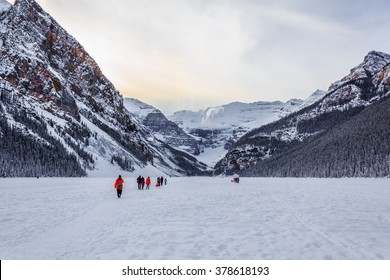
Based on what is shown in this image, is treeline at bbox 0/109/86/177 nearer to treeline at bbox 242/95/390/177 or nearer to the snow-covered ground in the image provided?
the snow-covered ground

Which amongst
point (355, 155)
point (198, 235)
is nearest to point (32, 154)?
point (355, 155)

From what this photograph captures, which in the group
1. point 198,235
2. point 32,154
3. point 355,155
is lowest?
point 198,235

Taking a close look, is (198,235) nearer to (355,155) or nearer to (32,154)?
(32,154)

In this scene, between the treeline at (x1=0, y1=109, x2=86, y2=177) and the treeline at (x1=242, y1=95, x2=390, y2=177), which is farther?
the treeline at (x1=242, y1=95, x2=390, y2=177)

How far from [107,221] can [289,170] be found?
174 m

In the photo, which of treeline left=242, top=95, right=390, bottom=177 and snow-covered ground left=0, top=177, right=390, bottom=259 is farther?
treeline left=242, top=95, right=390, bottom=177

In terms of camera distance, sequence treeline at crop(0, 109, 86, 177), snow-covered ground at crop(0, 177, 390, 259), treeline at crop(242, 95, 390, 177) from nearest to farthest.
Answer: snow-covered ground at crop(0, 177, 390, 259)
treeline at crop(0, 109, 86, 177)
treeline at crop(242, 95, 390, 177)

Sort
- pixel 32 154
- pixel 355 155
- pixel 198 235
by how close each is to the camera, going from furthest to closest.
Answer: pixel 355 155 → pixel 32 154 → pixel 198 235

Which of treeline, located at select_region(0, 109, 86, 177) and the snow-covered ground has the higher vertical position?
treeline, located at select_region(0, 109, 86, 177)

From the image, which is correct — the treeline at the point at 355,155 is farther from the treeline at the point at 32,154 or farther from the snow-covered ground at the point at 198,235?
the treeline at the point at 32,154

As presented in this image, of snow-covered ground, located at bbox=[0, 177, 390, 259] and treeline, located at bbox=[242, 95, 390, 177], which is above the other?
treeline, located at bbox=[242, 95, 390, 177]

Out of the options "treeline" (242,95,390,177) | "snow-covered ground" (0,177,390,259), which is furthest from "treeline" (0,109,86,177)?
"treeline" (242,95,390,177)

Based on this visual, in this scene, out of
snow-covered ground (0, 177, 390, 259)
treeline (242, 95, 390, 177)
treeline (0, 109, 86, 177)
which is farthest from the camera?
treeline (242, 95, 390, 177)
